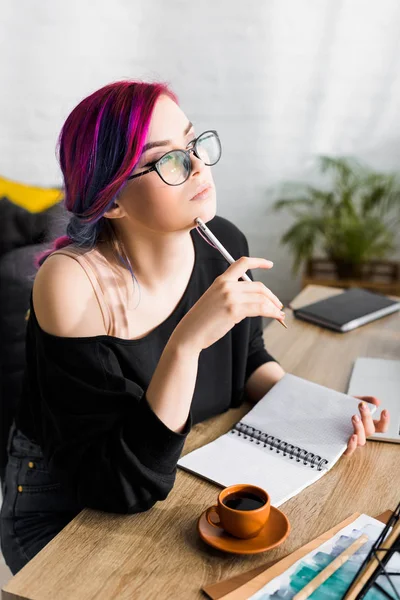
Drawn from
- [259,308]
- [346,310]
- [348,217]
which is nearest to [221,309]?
[259,308]

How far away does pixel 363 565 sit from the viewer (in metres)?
0.91

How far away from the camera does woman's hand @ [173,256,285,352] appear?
1.08 metres

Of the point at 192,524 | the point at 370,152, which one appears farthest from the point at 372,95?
the point at 192,524

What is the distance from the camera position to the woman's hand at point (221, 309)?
3.55 ft

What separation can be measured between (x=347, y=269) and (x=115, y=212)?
241 centimetres

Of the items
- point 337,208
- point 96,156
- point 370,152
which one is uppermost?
point 96,156

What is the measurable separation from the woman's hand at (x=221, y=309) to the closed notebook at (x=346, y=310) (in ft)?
2.54

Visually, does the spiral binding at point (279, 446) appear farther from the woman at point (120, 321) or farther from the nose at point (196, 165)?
the nose at point (196, 165)

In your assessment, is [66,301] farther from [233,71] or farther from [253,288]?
[233,71]

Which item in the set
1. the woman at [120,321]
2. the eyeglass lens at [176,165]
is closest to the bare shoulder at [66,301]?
the woman at [120,321]

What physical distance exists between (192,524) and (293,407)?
1.25ft

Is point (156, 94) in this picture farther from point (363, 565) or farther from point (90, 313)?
point (363, 565)

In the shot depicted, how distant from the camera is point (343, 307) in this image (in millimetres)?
1945

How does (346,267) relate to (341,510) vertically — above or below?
below
